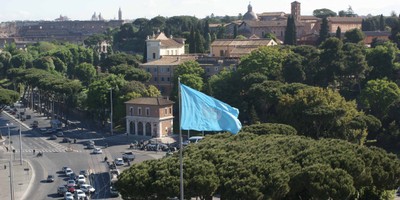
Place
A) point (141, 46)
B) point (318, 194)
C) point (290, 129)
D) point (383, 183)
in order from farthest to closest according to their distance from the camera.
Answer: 1. point (141, 46)
2. point (290, 129)
3. point (383, 183)
4. point (318, 194)

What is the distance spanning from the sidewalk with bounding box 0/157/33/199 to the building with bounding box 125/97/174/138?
16.8 meters

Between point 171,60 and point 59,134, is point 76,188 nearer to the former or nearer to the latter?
point 59,134

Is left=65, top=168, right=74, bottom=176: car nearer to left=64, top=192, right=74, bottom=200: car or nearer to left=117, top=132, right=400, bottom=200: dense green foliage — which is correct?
left=64, top=192, right=74, bottom=200: car

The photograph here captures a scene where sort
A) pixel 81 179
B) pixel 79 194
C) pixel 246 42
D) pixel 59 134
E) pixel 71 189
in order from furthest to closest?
1. pixel 246 42
2. pixel 59 134
3. pixel 81 179
4. pixel 71 189
5. pixel 79 194

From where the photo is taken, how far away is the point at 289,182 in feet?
128

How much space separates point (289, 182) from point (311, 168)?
4.86ft

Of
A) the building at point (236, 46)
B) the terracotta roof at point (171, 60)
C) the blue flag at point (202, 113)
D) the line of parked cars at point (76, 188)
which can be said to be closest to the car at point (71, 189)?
the line of parked cars at point (76, 188)

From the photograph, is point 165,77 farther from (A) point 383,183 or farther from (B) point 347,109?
(A) point 383,183

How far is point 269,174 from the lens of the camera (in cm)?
3794

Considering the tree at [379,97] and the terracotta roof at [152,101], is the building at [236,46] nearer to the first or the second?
the terracotta roof at [152,101]

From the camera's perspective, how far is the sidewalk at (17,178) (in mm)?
58656

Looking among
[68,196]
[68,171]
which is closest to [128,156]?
[68,171]

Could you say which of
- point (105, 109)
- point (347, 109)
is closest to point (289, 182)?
point (347, 109)

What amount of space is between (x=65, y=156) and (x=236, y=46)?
155 ft
